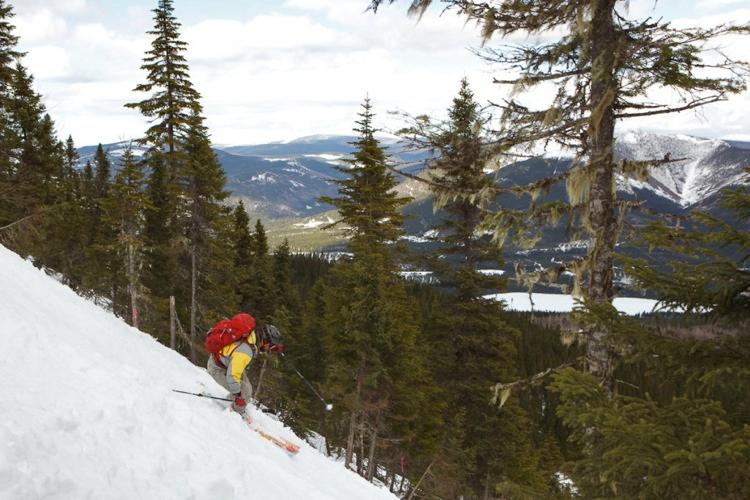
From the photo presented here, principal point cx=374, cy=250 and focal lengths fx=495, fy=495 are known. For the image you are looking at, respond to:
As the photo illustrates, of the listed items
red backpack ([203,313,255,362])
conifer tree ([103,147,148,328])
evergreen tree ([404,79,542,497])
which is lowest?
evergreen tree ([404,79,542,497])

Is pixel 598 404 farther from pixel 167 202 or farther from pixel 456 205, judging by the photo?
pixel 167 202

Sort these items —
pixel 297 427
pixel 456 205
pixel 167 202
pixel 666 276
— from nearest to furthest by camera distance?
pixel 666 276
pixel 456 205
pixel 167 202
pixel 297 427

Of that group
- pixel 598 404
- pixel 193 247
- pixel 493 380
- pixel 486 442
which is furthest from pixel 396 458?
pixel 598 404

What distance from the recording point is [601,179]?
8.25 meters

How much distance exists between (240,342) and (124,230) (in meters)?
18.9

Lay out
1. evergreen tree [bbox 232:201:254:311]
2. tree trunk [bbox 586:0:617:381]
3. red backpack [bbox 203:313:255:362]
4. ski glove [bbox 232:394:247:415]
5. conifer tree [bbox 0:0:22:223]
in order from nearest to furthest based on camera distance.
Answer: tree trunk [bbox 586:0:617:381], red backpack [bbox 203:313:255:362], ski glove [bbox 232:394:247:415], conifer tree [bbox 0:0:22:223], evergreen tree [bbox 232:201:254:311]

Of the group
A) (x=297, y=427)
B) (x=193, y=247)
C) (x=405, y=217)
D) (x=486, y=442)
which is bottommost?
(x=297, y=427)

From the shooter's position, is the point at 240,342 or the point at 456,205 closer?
the point at 240,342

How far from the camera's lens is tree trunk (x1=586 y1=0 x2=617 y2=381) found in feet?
25.8

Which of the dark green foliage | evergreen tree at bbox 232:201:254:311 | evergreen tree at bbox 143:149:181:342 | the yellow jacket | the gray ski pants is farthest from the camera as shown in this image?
evergreen tree at bbox 232:201:254:311

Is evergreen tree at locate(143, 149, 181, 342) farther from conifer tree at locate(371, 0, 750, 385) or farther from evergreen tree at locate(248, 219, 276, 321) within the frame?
conifer tree at locate(371, 0, 750, 385)

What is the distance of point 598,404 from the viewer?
18.2ft

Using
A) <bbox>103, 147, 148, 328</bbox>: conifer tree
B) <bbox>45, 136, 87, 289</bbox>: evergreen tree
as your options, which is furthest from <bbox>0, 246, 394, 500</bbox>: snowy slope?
<bbox>45, 136, 87, 289</bbox>: evergreen tree

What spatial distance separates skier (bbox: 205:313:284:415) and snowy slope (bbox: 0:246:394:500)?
1.70 ft
